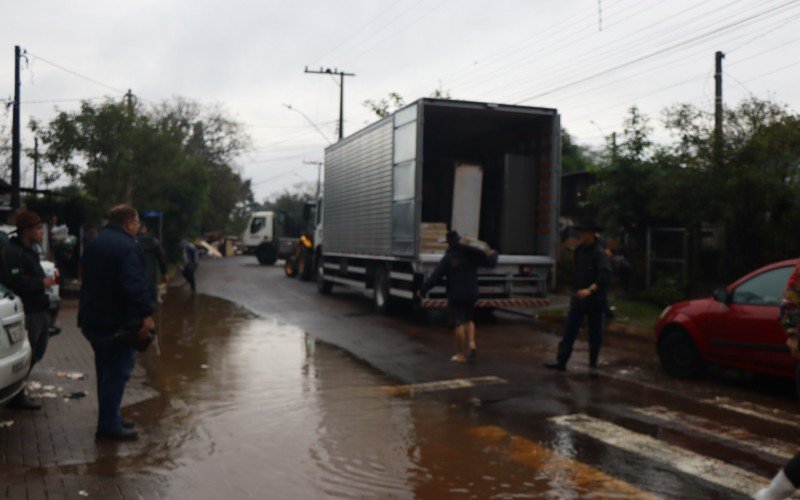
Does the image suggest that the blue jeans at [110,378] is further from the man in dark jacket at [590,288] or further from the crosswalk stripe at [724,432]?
the man in dark jacket at [590,288]

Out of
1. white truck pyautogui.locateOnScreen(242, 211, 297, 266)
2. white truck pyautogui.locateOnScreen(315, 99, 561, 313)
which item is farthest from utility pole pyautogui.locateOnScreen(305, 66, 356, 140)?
white truck pyautogui.locateOnScreen(315, 99, 561, 313)

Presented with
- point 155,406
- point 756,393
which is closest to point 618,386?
point 756,393

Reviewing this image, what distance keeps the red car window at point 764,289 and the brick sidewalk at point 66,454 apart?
619 centimetres

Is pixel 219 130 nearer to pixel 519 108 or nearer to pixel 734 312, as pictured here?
pixel 519 108

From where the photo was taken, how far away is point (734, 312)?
8164mm

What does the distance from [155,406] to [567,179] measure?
23.7 metres

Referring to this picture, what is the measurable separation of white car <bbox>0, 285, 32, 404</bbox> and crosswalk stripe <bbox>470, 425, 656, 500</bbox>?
353 centimetres

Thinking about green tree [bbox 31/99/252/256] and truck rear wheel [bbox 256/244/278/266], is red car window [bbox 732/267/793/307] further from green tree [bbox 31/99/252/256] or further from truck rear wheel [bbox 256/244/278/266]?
truck rear wheel [bbox 256/244/278/266]

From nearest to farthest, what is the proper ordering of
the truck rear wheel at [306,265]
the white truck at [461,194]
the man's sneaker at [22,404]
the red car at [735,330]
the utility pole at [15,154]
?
1. the man's sneaker at [22,404]
2. the red car at [735,330]
3. the white truck at [461,194]
4. the utility pole at [15,154]
5. the truck rear wheel at [306,265]

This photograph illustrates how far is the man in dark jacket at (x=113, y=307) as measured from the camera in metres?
5.64

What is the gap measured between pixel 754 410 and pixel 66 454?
19.6 feet

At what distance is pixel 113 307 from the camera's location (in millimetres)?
5723

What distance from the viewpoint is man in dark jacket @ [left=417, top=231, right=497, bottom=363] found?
9.91 meters

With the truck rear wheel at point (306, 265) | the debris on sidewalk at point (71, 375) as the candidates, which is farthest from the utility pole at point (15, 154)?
the debris on sidewalk at point (71, 375)
